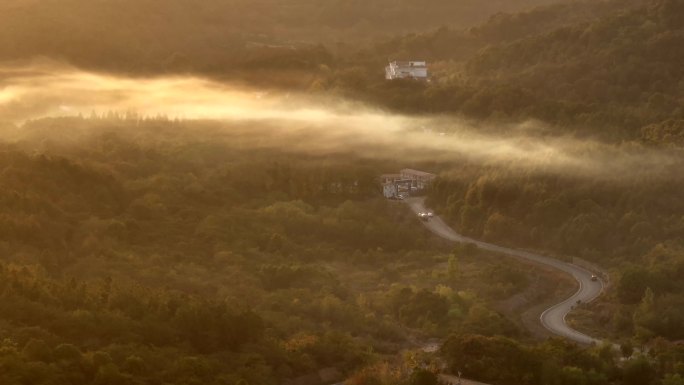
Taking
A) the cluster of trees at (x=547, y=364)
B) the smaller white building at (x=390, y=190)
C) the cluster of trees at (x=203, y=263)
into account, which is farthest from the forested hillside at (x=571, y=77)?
the cluster of trees at (x=547, y=364)

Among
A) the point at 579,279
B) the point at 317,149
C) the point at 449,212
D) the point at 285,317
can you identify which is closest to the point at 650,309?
the point at 579,279

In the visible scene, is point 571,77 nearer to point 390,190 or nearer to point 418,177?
point 418,177

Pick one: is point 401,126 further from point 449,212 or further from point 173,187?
point 173,187

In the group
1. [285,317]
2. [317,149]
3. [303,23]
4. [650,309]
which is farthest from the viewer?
[303,23]

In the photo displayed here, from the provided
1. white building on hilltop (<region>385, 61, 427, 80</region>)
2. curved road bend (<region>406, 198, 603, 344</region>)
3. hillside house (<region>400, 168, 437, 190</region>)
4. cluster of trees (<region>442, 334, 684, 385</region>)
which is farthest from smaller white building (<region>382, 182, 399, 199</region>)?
cluster of trees (<region>442, 334, 684, 385</region>)

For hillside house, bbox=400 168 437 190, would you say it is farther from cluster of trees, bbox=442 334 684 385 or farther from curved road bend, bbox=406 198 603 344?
cluster of trees, bbox=442 334 684 385

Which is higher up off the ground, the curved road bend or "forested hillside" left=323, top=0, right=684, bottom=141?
"forested hillside" left=323, top=0, right=684, bottom=141

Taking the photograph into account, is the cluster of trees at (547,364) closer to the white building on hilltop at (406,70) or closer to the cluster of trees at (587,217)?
the cluster of trees at (587,217)
